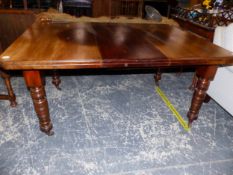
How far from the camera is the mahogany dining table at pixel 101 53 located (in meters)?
1.18

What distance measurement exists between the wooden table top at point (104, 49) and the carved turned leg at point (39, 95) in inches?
6.1

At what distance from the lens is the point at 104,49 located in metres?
1.36

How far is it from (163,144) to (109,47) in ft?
2.90

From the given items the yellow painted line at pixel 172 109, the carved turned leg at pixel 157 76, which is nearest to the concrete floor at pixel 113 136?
the yellow painted line at pixel 172 109

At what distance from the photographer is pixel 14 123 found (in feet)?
5.89

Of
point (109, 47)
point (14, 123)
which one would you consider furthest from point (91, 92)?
point (109, 47)

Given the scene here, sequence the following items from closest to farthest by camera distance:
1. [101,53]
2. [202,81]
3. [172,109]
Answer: [101,53] → [202,81] → [172,109]

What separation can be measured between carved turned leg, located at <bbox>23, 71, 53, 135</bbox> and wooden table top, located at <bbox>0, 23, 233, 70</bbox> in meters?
0.16

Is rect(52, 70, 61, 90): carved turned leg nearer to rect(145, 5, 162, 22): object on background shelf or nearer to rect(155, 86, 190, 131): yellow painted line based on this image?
rect(155, 86, 190, 131): yellow painted line

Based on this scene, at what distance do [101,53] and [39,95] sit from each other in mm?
517

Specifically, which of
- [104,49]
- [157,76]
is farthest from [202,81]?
[157,76]

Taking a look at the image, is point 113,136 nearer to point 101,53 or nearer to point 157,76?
point 101,53

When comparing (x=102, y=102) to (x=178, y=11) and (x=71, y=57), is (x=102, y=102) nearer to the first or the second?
(x=71, y=57)

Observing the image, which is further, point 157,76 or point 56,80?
point 157,76
